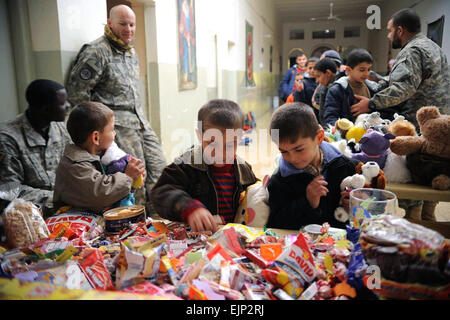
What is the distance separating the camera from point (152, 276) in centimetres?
84

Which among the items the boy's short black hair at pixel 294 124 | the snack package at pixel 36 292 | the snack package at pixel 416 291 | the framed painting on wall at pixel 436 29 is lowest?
the snack package at pixel 36 292

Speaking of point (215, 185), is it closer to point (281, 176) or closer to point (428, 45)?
point (281, 176)

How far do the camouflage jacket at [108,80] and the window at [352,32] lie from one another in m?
8.75

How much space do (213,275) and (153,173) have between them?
256 centimetres

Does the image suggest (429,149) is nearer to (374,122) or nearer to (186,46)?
(374,122)

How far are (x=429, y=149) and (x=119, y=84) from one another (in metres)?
2.34

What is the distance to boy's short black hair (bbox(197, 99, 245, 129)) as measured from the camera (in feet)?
4.50

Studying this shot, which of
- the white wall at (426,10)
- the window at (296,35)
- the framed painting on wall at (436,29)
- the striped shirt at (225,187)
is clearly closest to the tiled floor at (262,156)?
the white wall at (426,10)

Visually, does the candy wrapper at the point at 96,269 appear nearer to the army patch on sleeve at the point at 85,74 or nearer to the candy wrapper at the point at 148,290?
the candy wrapper at the point at 148,290

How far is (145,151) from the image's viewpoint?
10.7ft

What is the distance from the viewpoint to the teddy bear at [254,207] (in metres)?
1.42

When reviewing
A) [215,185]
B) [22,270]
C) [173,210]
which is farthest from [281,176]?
[22,270]

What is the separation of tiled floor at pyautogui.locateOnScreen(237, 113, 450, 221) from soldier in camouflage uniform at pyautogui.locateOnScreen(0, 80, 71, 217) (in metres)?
2.52
